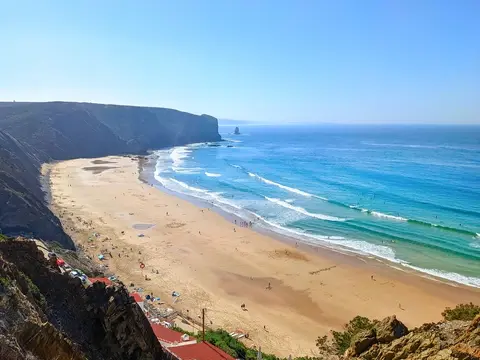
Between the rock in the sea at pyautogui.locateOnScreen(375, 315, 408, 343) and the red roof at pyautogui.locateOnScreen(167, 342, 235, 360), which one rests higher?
the rock in the sea at pyautogui.locateOnScreen(375, 315, 408, 343)

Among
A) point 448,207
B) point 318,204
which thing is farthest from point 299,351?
point 448,207

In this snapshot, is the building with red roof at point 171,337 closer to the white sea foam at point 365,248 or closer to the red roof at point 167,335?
the red roof at point 167,335

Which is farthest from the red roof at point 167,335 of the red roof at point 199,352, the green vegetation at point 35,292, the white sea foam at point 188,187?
the white sea foam at point 188,187

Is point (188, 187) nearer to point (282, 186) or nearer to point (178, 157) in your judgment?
point (282, 186)

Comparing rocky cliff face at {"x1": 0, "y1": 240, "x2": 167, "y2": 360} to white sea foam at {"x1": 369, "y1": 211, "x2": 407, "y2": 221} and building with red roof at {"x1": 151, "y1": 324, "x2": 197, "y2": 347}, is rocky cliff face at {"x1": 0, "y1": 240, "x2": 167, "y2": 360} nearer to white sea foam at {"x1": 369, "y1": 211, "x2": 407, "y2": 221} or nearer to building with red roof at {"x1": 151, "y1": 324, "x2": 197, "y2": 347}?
building with red roof at {"x1": 151, "y1": 324, "x2": 197, "y2": 347}

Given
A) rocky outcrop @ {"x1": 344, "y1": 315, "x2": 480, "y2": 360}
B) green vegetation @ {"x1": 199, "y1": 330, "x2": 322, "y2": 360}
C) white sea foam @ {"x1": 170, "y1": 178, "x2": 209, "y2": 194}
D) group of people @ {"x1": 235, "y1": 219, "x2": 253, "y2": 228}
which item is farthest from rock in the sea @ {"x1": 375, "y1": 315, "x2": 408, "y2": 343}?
white sea foam @ {"x1": 170, "y1": 178, "x2": 209, "y2": 194}

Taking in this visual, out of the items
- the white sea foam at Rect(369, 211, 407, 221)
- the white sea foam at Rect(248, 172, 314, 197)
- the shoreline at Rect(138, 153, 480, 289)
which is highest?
the white sea foam at Rect(248, 172, 314, 197)

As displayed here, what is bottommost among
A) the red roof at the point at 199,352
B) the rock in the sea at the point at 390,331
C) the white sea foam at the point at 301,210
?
the red roof at the point at 199,352

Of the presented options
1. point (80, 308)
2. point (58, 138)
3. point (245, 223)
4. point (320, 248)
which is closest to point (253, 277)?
point (320, 248)
